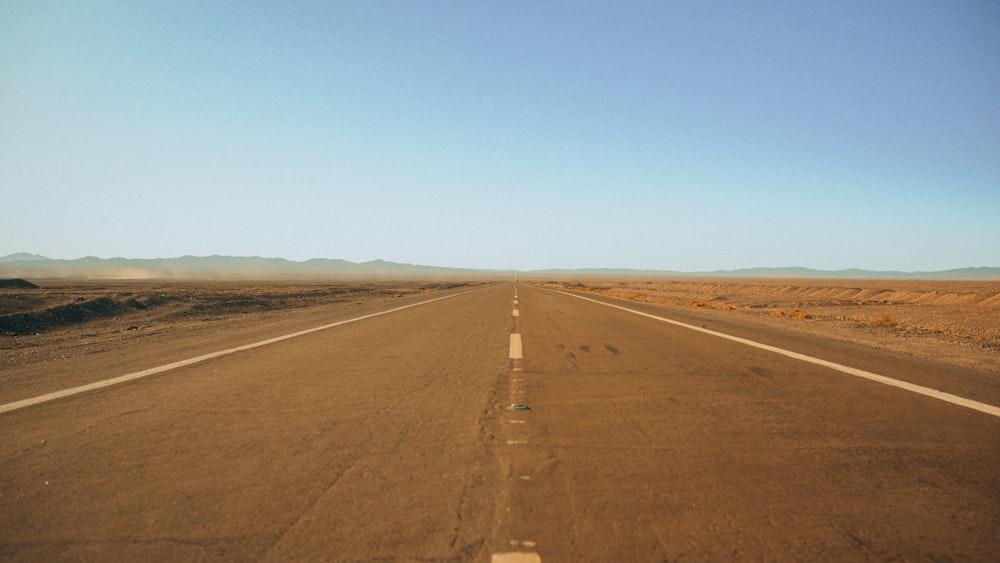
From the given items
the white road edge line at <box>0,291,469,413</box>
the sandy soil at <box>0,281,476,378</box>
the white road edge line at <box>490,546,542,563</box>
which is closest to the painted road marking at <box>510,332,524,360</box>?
the white road edge line at <box>0,291,469,413</box>

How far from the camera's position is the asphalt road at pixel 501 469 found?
189 cm

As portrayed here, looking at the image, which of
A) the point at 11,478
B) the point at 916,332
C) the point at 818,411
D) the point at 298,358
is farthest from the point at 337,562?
the point at 916,332

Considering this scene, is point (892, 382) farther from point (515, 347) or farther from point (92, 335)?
point (92, 335)

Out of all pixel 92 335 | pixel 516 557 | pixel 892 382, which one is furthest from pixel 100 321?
pixel 892 382

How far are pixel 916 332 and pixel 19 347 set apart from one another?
59.9 ft

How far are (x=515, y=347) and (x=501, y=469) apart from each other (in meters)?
4.41

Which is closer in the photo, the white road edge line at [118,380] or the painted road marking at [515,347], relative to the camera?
the white road edge line at [118,380]

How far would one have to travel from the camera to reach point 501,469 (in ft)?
8.38

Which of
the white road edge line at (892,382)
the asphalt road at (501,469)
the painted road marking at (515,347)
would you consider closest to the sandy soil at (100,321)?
the asphalt road at (501,469)

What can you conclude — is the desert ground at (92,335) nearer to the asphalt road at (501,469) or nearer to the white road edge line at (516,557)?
the asphalt road at (501,469)

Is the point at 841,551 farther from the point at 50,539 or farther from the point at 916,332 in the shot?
the point at 916,332

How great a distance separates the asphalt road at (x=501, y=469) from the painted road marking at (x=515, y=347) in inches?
45.8

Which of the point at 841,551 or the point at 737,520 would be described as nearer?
the point at 841,551

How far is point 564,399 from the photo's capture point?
4.07 m
